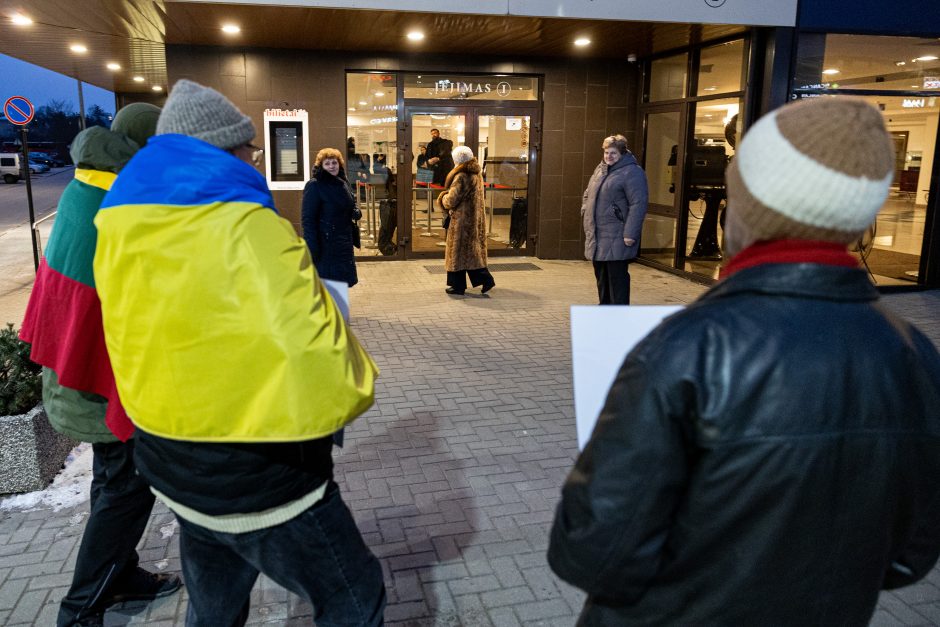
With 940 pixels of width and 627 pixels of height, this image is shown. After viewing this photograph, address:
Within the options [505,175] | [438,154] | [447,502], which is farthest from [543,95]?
[447,502]

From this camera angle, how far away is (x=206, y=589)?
7.14 feet

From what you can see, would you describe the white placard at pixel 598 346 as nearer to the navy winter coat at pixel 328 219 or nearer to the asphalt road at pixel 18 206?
the navy winter coat at pixel 328 219

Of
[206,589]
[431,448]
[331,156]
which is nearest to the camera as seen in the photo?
[206,589]

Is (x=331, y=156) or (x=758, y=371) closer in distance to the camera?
(x=758, y=371)

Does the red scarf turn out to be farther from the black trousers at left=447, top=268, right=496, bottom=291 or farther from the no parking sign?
the no parking sign

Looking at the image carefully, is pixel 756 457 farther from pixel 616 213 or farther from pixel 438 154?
pixel 438 154

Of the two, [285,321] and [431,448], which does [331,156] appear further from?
[285,321]

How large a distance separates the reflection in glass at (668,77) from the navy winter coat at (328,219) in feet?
21.0

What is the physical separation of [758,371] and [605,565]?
439mm

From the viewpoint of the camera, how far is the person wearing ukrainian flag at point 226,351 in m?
1.81

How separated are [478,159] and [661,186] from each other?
10.1 ft

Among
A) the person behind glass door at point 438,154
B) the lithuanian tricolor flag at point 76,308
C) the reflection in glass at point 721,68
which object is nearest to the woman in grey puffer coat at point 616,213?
the reflection in glass at point 721,68

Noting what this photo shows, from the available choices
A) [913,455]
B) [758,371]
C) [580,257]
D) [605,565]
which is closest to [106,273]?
[605,565]

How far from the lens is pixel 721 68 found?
1088cm
